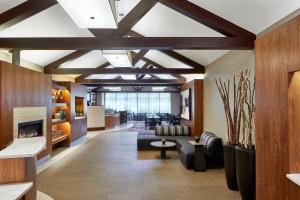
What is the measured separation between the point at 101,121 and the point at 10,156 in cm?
1026

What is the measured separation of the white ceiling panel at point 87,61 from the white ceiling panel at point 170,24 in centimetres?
297

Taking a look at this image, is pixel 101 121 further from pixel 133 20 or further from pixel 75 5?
pixel 75 5

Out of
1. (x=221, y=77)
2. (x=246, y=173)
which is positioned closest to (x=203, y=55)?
(x=221, y=77)

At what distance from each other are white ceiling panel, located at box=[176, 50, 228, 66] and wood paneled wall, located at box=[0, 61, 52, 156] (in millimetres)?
4130

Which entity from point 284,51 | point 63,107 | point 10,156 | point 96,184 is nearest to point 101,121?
point 63,107

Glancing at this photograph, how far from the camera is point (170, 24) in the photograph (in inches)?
195

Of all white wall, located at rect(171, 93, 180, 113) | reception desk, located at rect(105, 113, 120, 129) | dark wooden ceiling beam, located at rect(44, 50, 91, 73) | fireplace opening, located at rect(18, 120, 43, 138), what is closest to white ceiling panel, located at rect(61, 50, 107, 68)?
dark wooden ceiling beam, located at rect(44, 50, 91, 73)

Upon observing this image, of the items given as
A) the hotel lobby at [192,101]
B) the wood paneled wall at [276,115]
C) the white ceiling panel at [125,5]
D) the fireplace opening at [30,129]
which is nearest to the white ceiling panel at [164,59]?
the hotel lobby at [192,101]

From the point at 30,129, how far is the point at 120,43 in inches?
113

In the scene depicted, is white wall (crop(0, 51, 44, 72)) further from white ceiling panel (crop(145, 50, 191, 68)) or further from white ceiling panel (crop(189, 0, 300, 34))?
white ceiling panel (crop(189, 0, 300, 34))

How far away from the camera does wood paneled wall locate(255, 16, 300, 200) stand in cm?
223

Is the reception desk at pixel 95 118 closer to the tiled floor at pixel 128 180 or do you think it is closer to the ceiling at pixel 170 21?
the ceiling at pixel 170 21

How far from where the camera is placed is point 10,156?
7.24 ft

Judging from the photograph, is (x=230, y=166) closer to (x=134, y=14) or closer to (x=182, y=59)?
(x=134, y=14)
